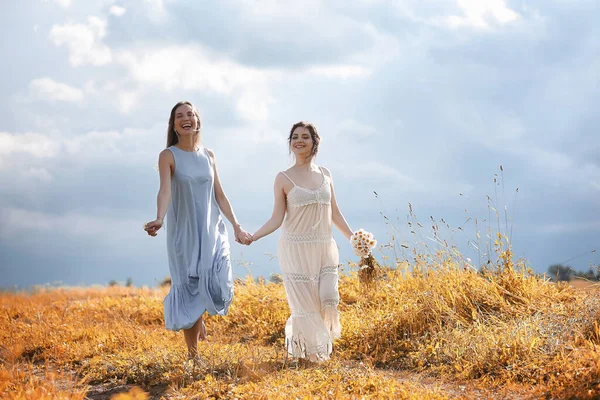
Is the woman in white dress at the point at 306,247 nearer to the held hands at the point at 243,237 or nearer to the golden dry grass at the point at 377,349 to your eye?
the held hands at the point at 243,237

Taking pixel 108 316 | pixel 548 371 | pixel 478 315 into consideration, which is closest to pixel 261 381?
pixel 548 371

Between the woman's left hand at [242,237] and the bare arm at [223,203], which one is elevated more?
the bare arm at [223,203]

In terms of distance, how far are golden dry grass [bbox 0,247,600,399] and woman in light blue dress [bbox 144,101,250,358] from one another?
0.54 meters

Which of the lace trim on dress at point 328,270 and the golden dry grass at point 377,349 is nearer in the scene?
the golden dry grass at point 377,349

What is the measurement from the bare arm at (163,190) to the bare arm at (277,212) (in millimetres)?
1002

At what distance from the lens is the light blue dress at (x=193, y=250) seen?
6.36 metres

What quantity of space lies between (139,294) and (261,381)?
839 centimetres

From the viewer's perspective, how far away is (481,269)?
8.46 meters

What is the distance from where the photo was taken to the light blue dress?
636 cm

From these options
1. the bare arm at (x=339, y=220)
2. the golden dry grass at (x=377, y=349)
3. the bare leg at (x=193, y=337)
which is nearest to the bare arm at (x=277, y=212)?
the bare arm at (x=339, y=220)

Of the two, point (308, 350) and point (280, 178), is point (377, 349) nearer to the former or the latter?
point (308, 350)

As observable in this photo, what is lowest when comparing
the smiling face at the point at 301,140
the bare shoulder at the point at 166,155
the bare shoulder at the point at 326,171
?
the bare shoulder at the point at 326,171

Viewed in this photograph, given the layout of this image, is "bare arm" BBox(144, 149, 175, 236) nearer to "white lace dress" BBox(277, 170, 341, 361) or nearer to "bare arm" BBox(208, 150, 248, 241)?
"bare arm" BBox(208, 150, 248, 241)

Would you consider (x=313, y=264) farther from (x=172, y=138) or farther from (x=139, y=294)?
(x=139, y=294)
